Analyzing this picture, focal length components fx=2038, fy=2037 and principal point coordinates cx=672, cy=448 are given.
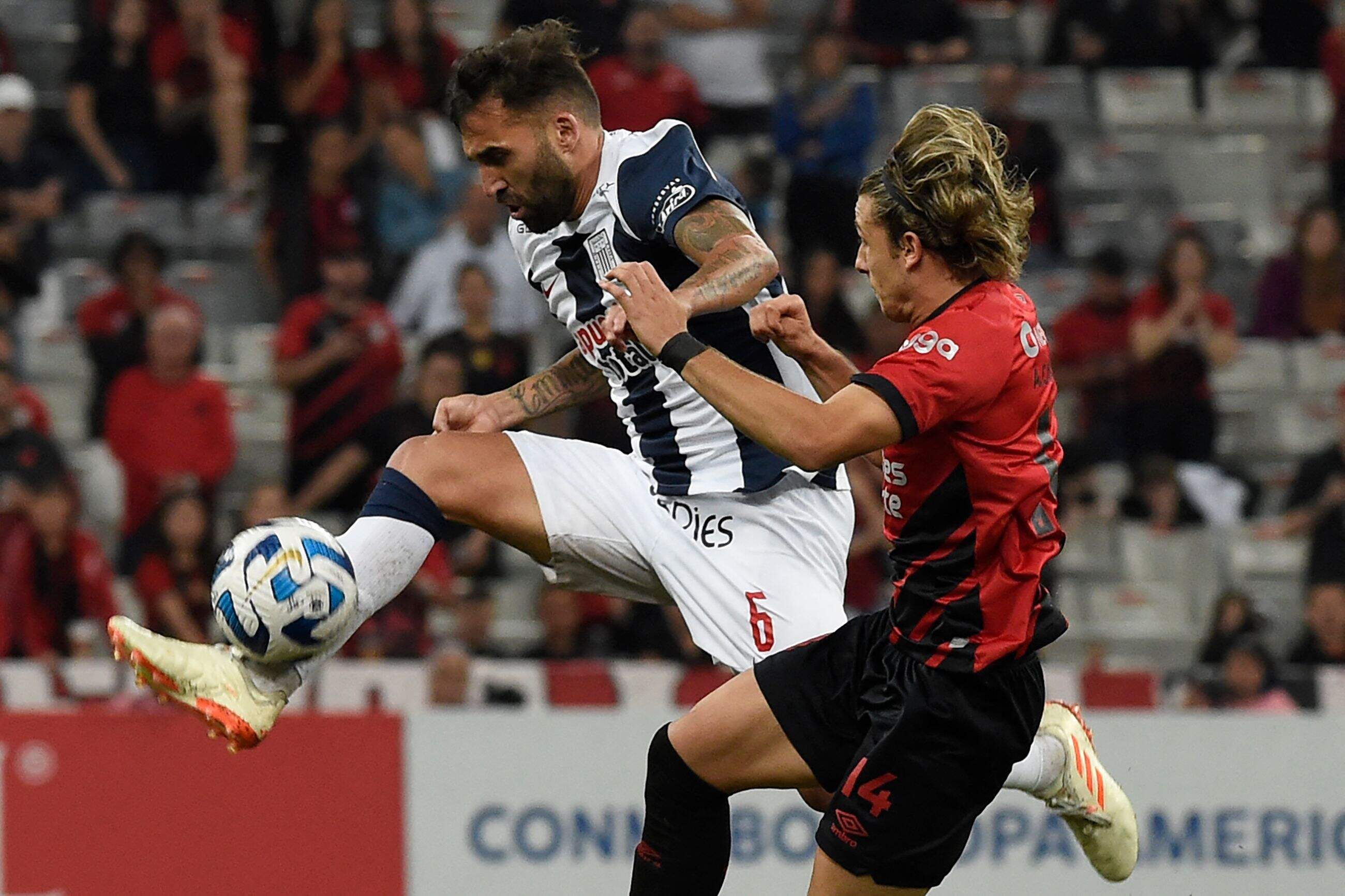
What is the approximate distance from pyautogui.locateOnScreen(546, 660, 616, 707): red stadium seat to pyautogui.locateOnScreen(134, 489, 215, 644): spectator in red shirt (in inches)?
60.5

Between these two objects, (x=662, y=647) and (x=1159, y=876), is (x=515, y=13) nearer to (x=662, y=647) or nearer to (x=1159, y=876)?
(x=662, y=647)

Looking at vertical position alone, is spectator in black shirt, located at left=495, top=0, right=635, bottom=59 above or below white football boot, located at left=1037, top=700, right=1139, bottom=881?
above

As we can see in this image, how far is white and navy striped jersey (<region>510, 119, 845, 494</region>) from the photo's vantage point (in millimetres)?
4980

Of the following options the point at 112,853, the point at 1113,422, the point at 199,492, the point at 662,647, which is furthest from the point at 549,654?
the point at 1113,422

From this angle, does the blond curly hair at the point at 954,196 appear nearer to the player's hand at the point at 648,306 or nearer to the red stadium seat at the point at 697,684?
the player's hand at the point at 648,306

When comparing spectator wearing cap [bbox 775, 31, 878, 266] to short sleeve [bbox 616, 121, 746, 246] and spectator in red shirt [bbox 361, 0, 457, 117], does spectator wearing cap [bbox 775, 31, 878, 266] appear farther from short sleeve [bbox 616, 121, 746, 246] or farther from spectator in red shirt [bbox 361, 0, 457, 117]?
short sleeve [bbox 616, 121, 746, 246]

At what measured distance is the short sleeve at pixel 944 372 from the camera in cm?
410

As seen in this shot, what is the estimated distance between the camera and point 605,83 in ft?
34.0

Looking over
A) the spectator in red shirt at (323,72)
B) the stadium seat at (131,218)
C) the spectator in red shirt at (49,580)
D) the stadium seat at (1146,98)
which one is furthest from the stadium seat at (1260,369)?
the spectator in red shirt at (49,580)

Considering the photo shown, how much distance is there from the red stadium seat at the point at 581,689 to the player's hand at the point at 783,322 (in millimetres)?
3455

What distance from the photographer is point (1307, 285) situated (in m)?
10.7

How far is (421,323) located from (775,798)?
3.44m

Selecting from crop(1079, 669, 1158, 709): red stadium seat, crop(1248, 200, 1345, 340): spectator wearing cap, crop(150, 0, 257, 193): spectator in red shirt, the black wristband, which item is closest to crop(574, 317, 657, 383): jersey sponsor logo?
the black wristband

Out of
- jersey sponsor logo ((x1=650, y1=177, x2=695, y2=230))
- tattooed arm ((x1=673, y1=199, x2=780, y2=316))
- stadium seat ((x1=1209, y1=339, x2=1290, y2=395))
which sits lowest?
stadium seat ((x1=1209, y1=339, x2=1290, y2=395))
